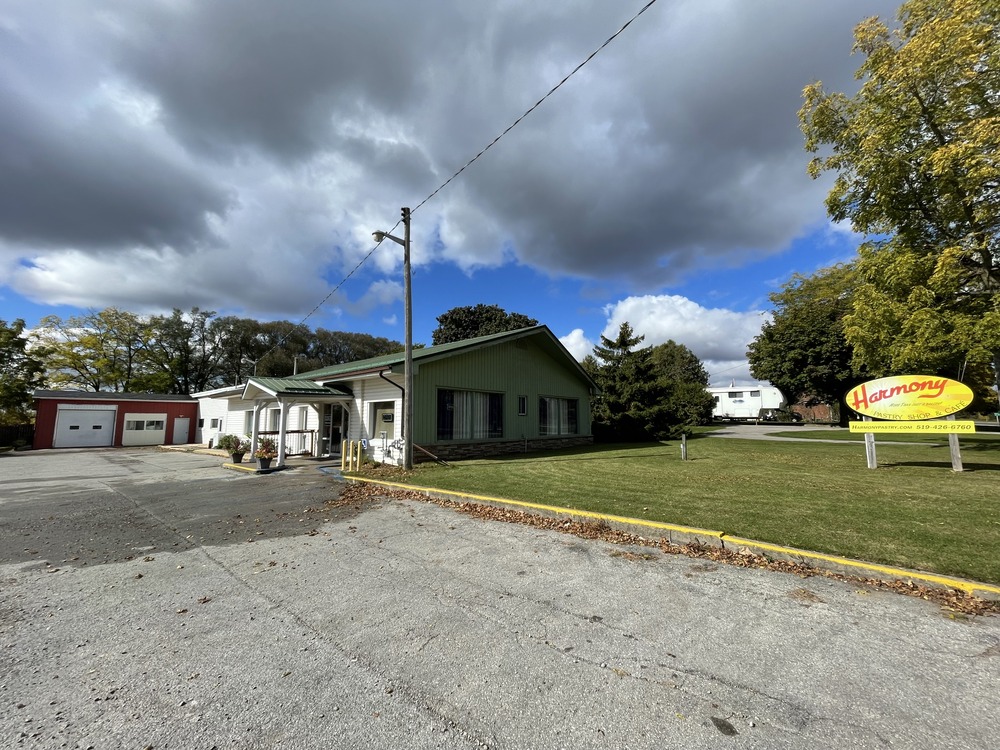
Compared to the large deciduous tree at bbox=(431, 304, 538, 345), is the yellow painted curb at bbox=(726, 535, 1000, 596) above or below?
below

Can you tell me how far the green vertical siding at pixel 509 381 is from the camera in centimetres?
1448

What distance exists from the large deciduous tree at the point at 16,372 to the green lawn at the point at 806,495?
100 ft

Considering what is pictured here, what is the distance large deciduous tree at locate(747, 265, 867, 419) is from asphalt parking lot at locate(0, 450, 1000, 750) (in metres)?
35.4

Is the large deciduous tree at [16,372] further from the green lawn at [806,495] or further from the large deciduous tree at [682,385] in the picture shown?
the large deciduous tree at [682,385]

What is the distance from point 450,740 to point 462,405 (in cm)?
1358

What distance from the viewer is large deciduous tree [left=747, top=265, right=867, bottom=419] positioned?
113 ft

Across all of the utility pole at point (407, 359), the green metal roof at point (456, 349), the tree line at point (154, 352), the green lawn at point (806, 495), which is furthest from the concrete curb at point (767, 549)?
the tree line at point (154, 352)

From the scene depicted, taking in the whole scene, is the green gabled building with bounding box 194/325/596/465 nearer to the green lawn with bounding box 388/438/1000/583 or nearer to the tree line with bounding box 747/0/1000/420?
the green lawn with bounding box 388/438/1000/583

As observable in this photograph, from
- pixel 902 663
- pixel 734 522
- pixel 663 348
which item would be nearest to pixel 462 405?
pixel 734 522

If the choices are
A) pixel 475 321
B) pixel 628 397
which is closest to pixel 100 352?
pixel 475 321

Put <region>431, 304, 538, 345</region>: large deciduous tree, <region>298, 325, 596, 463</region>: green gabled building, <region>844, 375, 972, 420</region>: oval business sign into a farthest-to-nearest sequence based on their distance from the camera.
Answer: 1. <region>431, 304, 538, 345</region>: large deciduous tree
2. <region>298, 325, 596, 463</region>: green gabled building
3. <region>844, 375, 972, 420</region>: oval business sign

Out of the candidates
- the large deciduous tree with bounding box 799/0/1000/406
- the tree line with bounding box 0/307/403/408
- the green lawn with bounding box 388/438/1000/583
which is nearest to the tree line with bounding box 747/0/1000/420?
the large deciduous tree with bounding box 799/0/1000/406

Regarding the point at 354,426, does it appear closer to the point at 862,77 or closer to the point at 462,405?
the point at 462,405

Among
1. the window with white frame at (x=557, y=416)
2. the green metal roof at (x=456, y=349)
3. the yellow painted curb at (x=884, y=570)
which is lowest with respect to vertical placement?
the yellow painted curb at (x=884, y=570)
